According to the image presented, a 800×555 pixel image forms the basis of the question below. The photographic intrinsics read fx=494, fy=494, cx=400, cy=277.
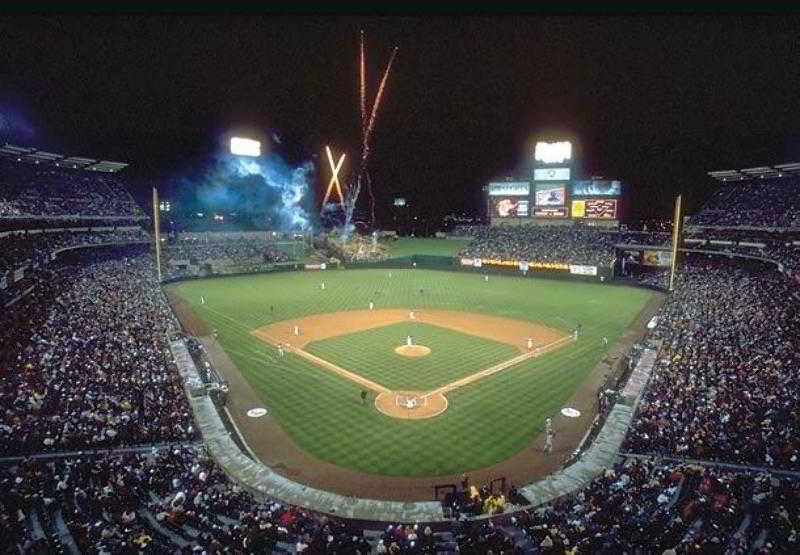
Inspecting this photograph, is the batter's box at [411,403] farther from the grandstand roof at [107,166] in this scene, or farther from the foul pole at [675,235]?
the grandstand roof at [107,166]

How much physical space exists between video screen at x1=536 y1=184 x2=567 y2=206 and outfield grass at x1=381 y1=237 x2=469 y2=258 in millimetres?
14533

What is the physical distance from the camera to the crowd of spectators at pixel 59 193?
4900 cm

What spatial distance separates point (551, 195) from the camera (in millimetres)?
65875

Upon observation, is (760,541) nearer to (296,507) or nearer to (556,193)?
(296,507)

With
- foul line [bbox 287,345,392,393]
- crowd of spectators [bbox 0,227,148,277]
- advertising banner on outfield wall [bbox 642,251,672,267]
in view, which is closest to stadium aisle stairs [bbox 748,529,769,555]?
foul line [bbox 287,345,392,393]

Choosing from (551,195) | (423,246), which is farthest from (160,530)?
(423,246)

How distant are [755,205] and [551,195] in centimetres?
2232

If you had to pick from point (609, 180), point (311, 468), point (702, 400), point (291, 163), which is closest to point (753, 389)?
point (702, 400)

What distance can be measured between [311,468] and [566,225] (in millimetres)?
56738

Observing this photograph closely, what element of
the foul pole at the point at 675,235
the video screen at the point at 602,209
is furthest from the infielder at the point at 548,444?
the video screen at the point at 602,209

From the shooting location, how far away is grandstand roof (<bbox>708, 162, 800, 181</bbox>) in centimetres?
4898

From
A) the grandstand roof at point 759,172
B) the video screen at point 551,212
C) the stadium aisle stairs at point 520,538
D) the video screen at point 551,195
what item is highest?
the grandstand roof at point 759,172

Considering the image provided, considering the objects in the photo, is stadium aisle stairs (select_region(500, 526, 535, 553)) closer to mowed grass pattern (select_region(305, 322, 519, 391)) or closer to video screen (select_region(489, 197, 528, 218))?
mowed grass pattern (select_region(305, 322, 519, 391))

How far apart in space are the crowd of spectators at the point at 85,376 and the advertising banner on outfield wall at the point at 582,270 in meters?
43.7
